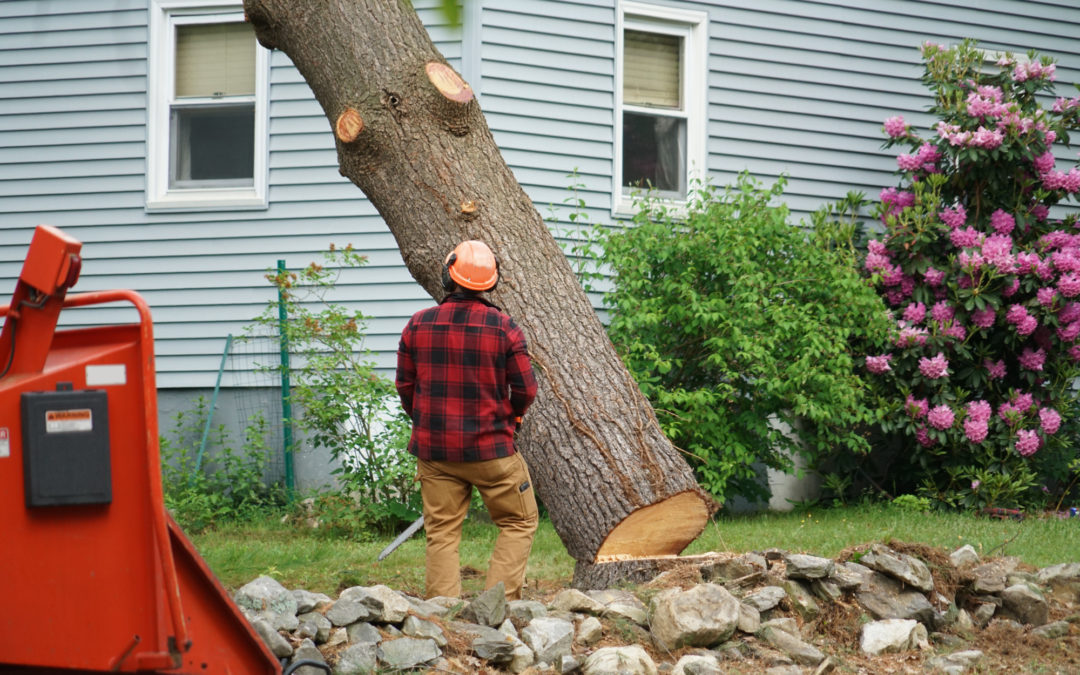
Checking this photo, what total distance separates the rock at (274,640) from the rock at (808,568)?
236cm

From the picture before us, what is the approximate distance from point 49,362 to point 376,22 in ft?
9.50

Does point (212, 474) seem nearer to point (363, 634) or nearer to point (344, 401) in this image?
point (344, 401)

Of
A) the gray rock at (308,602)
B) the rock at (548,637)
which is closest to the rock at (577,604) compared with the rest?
the rock at (548,637)

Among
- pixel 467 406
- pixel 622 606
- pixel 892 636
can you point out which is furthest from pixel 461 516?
pixel 892 636

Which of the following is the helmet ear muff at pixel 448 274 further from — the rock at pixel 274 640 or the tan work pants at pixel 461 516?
the rock at pixel 274 640

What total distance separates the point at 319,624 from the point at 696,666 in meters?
1.39

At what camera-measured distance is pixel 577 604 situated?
14.3 feet

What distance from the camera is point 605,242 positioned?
8.43m

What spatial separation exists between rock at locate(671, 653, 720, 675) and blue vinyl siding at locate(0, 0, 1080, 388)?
5.29 metres

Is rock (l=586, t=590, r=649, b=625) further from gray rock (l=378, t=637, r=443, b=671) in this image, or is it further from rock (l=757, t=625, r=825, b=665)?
gray rock (l=378, t=637, r=443, b=671)

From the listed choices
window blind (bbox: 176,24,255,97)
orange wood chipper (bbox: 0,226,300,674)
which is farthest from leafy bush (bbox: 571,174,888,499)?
orange wood chipper (bbox: 0,226,300,674)

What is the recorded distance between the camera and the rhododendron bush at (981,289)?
9.02 m

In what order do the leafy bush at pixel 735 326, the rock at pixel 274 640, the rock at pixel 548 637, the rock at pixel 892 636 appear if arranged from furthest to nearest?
1. the leafy bush at pixel 735 326
2. the rock at pixel 892 636
3. the rock at pixel 548 637
4. the rock at pixel 274 640

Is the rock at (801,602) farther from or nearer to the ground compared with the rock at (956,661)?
farther from the ground
